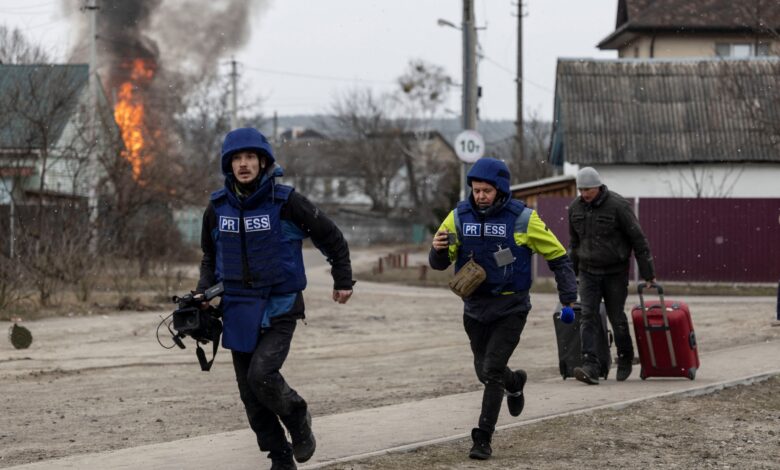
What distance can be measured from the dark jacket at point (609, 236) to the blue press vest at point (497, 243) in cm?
327

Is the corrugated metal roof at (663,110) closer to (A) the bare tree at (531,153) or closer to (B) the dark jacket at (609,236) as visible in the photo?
(A) the bare tree at (531,153)

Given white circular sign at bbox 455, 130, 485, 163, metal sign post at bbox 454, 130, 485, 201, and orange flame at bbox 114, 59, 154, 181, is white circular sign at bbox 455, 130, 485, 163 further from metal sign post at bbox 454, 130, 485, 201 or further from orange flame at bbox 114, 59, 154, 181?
orange flame at bbox 114, 59, 154, 181

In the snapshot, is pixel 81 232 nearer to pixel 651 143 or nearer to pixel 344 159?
pixel 651 143

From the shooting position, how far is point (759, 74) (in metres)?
36.8

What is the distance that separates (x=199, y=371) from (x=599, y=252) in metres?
4.86

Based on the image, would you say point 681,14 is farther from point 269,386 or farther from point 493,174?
point 269,386

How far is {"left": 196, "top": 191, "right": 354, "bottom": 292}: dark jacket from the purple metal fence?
76.3 ft

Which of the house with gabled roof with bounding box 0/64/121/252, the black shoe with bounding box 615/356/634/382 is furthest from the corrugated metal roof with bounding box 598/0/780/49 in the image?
the black shoe with bounding box 615/356/634/382

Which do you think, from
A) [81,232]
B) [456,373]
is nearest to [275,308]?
[456,373]

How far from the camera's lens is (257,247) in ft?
23.1

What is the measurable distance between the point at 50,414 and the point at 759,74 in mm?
29606

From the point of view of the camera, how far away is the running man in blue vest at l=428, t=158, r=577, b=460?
8.07 m

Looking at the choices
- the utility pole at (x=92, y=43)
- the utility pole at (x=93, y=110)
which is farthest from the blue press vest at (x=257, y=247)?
the utility pole at (x=92, y=43)

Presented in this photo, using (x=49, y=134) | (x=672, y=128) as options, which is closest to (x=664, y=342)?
(x=49, y=134)
